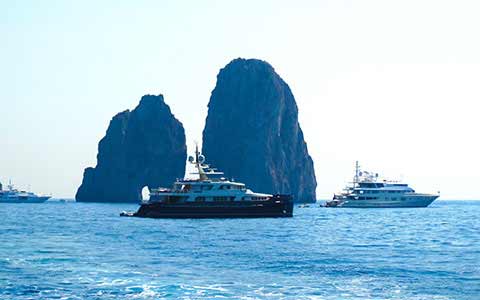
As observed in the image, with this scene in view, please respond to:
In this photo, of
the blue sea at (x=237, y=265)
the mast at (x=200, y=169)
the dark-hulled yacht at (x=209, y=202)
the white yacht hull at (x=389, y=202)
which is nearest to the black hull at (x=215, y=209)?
the dark-hulled yacht at (x=209, y=202)

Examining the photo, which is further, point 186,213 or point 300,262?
point 186,213

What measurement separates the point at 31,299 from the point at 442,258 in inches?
1139

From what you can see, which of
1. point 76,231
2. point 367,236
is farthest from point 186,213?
point 367,236

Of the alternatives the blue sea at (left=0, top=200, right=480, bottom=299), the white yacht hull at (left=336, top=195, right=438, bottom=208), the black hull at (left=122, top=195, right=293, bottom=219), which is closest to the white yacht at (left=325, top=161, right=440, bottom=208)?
the white yacht hull at (left=336, top=195, right=438, bottom=208)

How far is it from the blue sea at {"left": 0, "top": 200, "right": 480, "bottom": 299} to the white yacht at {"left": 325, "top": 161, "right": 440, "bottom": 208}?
92.3 m

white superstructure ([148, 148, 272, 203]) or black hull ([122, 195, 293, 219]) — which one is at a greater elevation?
white superstructure ([148, 148, 272, 203])

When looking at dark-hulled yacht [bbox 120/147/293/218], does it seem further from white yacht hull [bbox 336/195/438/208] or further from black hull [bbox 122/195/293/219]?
white yacht hull [bbox 336/195/438/208]

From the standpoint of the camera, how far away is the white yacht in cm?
16375

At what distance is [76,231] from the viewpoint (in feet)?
251

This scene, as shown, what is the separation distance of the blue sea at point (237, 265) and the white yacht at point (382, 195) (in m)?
92.3

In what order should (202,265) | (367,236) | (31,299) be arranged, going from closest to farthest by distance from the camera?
(31,299) → (202,265) → (367,236)

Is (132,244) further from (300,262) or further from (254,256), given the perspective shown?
(300,262)

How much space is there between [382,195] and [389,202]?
244cm

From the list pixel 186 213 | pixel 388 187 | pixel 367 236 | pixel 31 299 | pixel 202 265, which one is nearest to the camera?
pixel 31 299
